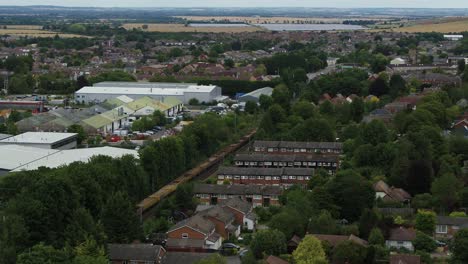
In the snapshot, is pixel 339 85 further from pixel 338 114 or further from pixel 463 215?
pixel 463 215

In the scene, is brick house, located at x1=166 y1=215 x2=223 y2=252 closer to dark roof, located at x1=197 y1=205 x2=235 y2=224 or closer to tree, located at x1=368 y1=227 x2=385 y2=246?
dark roof, located at x1=197 y1=205 x2=235 y2=224

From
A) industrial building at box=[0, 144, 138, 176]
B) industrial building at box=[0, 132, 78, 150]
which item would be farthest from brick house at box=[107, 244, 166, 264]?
industrial building at box=[0, 132, 78, 150]

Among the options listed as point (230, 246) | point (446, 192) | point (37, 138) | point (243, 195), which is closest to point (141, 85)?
point (37, 138)

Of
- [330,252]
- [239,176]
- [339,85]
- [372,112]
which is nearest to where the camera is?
[330,252]

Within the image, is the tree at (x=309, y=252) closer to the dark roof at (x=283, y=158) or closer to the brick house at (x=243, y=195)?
the brick house at (x=243, y=195)

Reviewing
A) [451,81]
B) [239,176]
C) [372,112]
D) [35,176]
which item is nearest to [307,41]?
[451,81]

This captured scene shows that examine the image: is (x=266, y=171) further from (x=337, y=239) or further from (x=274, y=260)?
(x=274, y=260)
